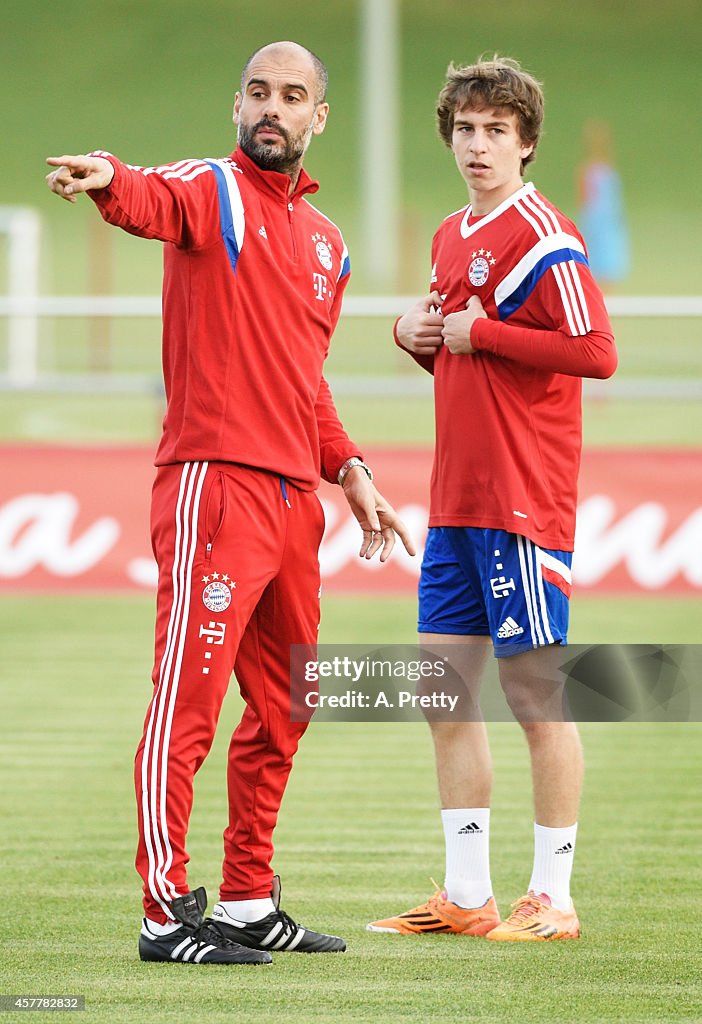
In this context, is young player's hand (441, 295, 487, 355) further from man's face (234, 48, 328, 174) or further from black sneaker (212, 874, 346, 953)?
black sneaker (212, 874, 346, 953)

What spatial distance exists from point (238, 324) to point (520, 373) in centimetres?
83

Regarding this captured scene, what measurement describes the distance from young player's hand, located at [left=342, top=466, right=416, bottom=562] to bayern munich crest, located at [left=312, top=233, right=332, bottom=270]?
1.62 feet

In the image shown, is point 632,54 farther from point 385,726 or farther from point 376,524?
point 376,524

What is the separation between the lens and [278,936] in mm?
3877

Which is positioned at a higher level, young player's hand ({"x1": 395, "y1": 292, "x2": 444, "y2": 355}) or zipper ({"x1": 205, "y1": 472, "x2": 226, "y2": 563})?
young player's hand ({"x1": 395, "y1": 292, "x2": 444, "y2": 355})

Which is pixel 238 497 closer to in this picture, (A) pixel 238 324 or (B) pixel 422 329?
(A) pixel 238 324

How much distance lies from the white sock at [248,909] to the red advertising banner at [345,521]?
15.7 feet

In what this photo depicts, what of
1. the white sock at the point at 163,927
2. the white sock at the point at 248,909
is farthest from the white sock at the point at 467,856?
the white sock at the point at 163,927

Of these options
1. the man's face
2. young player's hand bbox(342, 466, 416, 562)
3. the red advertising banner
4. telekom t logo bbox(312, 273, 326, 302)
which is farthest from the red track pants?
the red advertising banner

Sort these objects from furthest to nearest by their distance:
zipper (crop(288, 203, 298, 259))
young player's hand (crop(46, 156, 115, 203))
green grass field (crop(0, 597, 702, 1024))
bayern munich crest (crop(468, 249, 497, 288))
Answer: bayern munich crest (crop(468, 249, 497, 288)), zipper (crop(288, 203, 298, 259)), green grass field (crop(0, 597, 702, 1024)), young player's hand (crop(46, 156, 115, 203))

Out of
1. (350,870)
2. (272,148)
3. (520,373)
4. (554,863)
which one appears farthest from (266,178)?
(350,870)

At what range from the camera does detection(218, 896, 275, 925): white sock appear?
12.8ft

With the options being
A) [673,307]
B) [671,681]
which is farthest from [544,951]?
[673,307]

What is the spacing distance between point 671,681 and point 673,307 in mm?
3866
